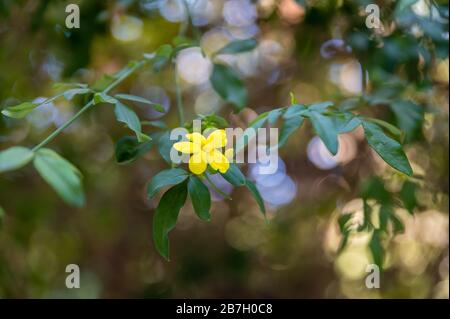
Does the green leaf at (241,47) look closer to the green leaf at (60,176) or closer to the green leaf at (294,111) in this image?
the green leaf at (294,111)

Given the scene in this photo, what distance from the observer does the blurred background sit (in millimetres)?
1423

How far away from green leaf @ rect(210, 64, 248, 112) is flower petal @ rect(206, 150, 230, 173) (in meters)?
0.42

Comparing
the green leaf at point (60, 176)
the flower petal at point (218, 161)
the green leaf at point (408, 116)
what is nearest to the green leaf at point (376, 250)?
the green leaf at point (408, 116)

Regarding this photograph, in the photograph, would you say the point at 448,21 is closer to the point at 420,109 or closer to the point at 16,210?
the point at 420,109

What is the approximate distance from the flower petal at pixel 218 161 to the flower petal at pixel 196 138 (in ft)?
0.08

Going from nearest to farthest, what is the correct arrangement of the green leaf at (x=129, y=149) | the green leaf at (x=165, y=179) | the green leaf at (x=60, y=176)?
the green leaf at (x=60, y=176)
the green leaf at (x=165, y=179)
the green leaf at (x=129, y=149)

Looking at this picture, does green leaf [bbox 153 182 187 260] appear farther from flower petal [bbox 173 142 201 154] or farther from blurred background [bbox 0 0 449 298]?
blurred background [bbox 0 0 449 298]

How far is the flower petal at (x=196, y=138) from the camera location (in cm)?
82

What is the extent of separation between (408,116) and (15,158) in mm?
866

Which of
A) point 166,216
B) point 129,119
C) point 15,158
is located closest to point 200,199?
point 166,216

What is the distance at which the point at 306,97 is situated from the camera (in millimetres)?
2250

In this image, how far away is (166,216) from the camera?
0.80m

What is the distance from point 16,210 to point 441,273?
4.57 feet

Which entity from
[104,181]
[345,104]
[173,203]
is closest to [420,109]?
[345,104]
